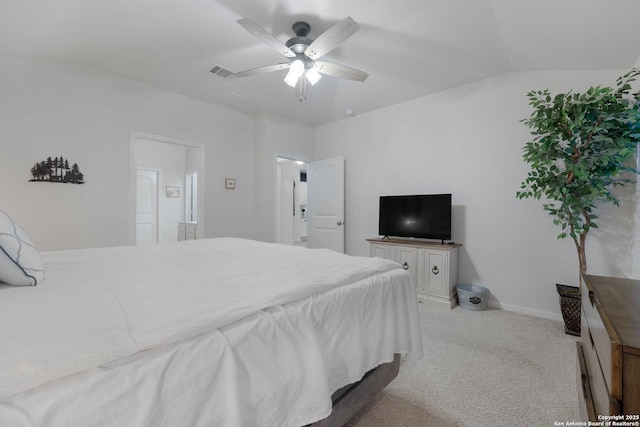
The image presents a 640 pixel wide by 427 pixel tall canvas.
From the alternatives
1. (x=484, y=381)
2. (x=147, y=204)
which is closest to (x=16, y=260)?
(x=484, y=381)

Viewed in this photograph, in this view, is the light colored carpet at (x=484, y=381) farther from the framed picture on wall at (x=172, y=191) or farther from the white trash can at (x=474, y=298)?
the framed picture on wall at (x=172, y=191)

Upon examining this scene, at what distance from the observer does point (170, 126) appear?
3574 mm

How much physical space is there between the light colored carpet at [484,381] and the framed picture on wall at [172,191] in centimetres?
579

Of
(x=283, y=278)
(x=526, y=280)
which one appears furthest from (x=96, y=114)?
(x=526, y=280)

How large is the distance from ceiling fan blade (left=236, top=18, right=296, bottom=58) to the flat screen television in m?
2.28

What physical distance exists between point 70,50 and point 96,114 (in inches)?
24.8

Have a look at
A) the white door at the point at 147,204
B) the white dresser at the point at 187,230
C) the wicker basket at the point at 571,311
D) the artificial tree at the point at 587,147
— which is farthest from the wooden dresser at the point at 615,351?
the white door at the point at 147,204

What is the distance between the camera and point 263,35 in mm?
2004

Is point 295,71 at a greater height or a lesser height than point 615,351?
greater

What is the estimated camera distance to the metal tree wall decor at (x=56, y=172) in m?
2.70

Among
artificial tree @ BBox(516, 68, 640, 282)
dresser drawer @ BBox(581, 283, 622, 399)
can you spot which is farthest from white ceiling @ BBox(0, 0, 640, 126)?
dresser drawer @ BBox(581, 283, 622, 399)

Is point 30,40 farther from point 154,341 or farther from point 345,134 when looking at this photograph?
point 345,134

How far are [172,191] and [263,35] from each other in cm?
511

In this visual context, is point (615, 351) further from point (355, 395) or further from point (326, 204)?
point (326, 204)
